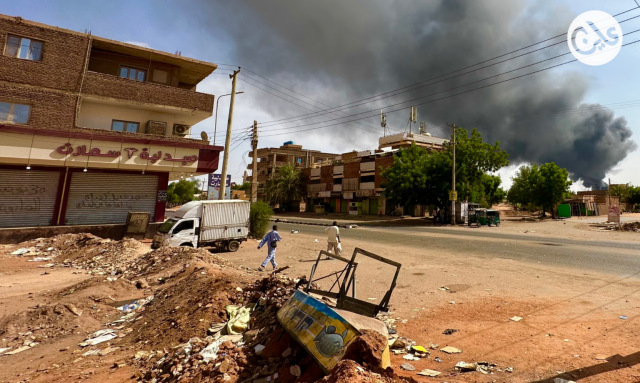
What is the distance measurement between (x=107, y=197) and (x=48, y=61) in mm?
7867

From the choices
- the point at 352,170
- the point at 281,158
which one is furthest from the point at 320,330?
the point at 281,158

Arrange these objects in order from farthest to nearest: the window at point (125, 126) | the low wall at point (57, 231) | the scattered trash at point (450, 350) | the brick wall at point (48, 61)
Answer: the window at point (125, 126), the brick wall at point (48, 61), the low wall at point (57, 231), the scattered trash at point (450, 350)

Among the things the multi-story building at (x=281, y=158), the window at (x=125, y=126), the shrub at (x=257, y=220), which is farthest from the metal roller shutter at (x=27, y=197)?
the multi-story building at (x=281, y=158)

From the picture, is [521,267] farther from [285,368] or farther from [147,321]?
[147,321]

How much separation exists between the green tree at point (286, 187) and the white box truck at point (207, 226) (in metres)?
42.5

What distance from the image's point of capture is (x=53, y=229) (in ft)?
54.5

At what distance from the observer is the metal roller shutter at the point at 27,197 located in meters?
16.4

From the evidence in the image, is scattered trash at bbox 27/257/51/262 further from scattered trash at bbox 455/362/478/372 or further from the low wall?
scattered trash at bbox 455/362/478/372

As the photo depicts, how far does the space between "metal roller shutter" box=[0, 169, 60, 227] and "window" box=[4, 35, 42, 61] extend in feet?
20.2

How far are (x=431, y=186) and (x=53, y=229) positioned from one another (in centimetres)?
3332

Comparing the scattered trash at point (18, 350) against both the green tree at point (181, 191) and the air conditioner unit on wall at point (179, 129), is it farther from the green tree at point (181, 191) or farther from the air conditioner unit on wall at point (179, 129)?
the green tree at point (181, 191)

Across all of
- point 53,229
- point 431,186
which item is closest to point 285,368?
point 53,229

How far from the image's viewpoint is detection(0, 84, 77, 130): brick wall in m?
16.2

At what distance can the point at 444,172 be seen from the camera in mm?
35562
